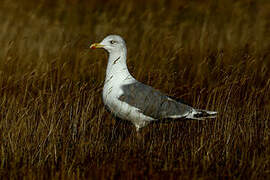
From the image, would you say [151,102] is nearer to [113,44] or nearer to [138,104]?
[138,104]

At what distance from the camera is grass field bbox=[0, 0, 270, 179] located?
4051 millimetres

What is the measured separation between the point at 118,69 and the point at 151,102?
49cm

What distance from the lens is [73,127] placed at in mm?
4535

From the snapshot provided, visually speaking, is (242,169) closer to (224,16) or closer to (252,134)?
(252,134)

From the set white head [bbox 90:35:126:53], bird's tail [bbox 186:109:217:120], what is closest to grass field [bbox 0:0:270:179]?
bird's tail [bbox 186:109:217:120]

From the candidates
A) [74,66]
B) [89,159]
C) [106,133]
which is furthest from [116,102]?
[74,66]

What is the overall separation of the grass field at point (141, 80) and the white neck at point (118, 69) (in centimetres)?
27

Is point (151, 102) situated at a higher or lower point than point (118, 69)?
lower

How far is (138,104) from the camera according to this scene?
4691 millimetres

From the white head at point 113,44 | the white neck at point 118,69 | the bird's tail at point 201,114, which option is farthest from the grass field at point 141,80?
the white head at point 113,44

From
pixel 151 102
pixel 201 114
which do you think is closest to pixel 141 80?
pixel 151 102

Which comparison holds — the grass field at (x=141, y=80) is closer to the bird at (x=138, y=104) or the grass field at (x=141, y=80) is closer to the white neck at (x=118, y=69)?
the bird at (x=138, y=104)

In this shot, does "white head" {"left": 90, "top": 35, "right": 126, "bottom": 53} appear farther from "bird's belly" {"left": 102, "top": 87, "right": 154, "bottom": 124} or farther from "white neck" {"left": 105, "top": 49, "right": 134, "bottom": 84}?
"bird's belly" {"left": 102, "top": 87, "right": 154, "bottom": 124}

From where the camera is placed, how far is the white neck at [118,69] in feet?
16.0
